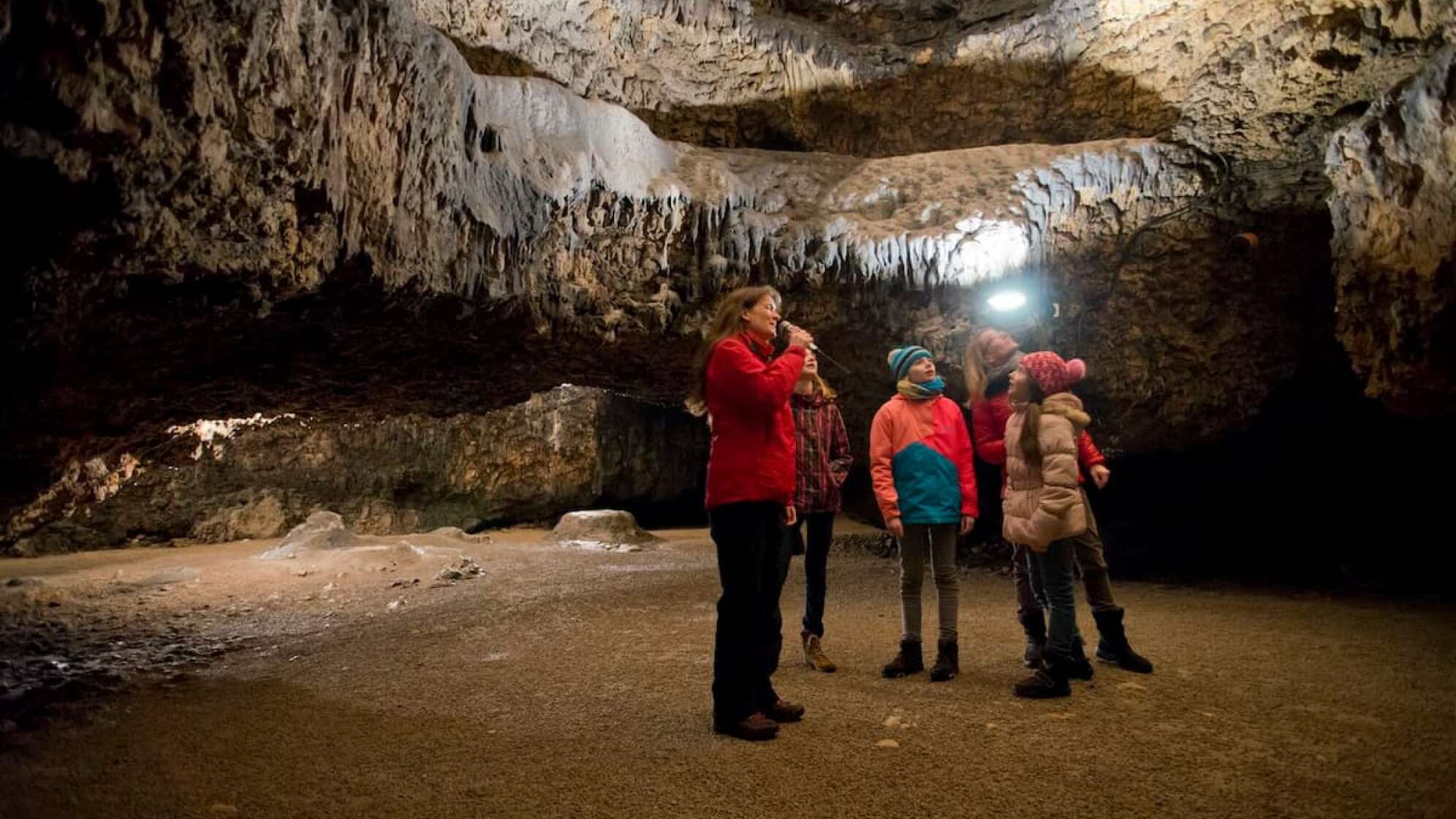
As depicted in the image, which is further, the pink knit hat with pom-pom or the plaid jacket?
the plaid jacket

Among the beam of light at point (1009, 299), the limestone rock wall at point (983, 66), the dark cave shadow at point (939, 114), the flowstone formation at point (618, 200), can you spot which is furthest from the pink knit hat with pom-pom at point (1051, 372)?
the dark cave shadow at point (939, 114)

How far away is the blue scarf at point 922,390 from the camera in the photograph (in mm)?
4098

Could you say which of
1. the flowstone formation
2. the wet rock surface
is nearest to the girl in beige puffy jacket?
the flowstone formation

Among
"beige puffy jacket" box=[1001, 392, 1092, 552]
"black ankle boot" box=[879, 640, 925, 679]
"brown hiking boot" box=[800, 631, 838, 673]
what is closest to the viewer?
"beige puffy jacket" box=[1001, 392, 1092, 552]

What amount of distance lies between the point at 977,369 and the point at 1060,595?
1.44m

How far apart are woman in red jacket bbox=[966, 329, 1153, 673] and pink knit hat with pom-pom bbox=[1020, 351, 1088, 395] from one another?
14.4 inches

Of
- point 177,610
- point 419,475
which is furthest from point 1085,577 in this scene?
point 419,475

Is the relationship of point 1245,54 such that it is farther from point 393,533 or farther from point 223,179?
point 393,533

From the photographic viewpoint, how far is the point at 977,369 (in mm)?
4566

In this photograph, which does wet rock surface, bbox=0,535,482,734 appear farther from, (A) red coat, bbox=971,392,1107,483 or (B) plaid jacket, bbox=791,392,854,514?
(A) red coat, bbox=971,392,1107,483

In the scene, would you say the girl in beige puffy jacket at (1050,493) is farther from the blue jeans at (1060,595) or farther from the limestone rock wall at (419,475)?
the limestone rock wall at (419,475)

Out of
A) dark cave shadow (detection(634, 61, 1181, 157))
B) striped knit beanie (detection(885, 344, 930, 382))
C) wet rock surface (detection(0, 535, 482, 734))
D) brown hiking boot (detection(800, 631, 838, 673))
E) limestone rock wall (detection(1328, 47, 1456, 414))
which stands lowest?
wet rock surface (detection(0, 535, 482, 734))

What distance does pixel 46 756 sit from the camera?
115 inches

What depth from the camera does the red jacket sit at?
120 inches
